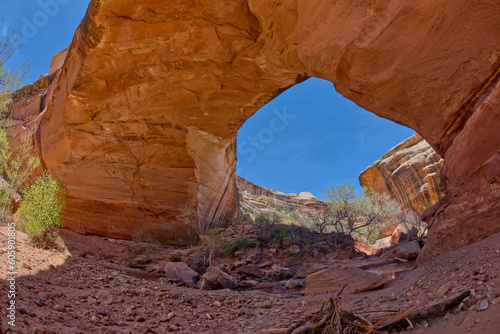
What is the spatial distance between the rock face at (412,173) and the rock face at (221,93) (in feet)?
49.9

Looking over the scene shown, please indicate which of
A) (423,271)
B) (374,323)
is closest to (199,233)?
(423,271)

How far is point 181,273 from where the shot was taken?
9727mm

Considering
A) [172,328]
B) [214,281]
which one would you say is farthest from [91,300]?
[214,281]

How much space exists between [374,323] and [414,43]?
17.3ft

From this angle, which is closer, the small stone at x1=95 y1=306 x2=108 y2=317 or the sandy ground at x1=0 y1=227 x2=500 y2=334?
the sandy ground at x1=0 y1=227 x2=500 y2=334

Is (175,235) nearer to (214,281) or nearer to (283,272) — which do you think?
(283,272)

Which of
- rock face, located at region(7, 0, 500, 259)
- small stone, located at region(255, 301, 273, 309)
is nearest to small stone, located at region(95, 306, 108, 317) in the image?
small stone, located at region(255, 301, 273, 309)

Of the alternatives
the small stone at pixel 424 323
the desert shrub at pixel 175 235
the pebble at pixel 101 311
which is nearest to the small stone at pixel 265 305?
the pebble at pixel 101 311

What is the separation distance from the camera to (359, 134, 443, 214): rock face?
900 inches

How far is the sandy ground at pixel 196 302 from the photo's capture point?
2.85 meters

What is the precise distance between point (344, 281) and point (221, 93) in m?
8.00

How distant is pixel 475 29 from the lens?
522 centimetres

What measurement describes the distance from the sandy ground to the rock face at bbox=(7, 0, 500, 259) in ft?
5.60

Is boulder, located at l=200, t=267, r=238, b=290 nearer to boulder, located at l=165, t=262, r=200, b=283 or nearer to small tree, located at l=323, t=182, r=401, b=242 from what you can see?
boulder, located at l=165, t=262, r=200, b=283
